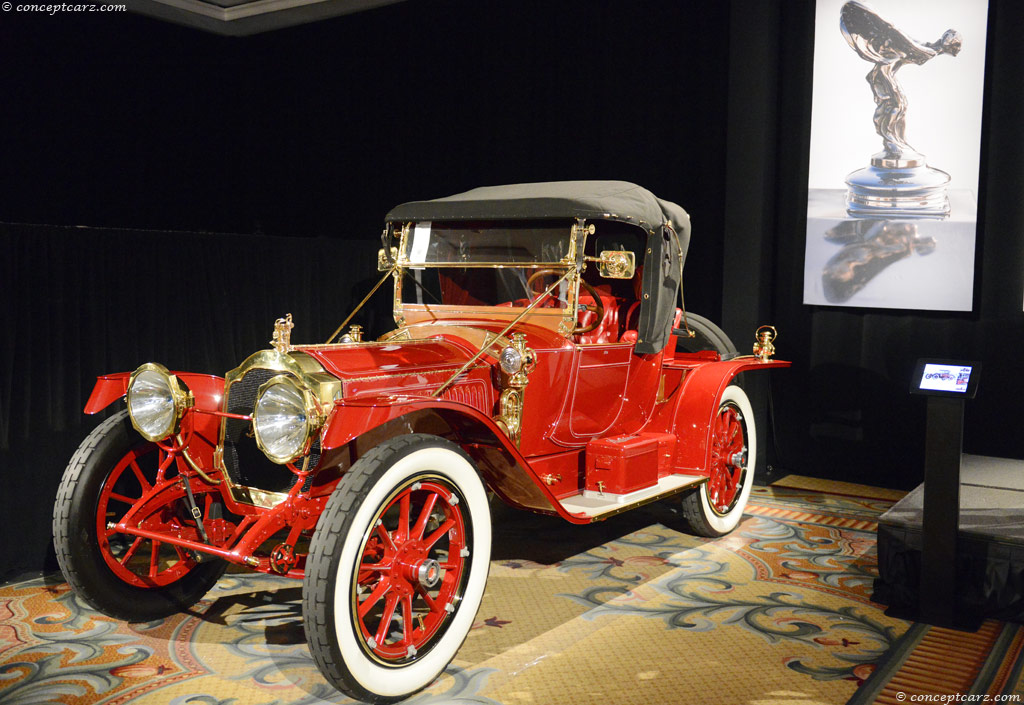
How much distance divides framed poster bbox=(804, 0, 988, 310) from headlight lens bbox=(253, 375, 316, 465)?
3.74m

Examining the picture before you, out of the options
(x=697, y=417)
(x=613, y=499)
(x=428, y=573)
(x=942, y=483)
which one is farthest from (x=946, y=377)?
(x=428, y=573)

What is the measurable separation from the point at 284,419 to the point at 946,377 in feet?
7.53

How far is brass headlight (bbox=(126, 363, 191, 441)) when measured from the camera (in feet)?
9.68

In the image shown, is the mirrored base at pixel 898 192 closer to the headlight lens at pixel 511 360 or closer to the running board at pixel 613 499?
the running board at pixel 613 499

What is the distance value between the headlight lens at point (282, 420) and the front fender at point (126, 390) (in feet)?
1.63

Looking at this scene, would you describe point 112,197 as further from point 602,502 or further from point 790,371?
point 790,371

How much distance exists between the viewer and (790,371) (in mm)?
5723

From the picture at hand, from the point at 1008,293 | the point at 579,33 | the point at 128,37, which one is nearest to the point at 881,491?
the point at 1008,293

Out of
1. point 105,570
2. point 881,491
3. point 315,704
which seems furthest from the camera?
point 881,491

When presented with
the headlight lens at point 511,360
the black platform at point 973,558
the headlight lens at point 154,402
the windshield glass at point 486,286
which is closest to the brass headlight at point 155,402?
the headlight lens at point 154,402

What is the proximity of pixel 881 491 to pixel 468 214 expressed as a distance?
3.19 meters

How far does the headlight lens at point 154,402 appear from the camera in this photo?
9.68ft

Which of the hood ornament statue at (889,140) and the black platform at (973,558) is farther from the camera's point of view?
the hood ornament statue at (889,140)

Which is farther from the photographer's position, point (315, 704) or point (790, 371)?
point (790, 371)
